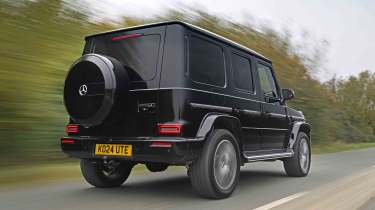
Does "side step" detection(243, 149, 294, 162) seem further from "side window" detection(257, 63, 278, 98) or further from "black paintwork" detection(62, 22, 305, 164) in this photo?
"side window" detection(257, 63, 278, 98)

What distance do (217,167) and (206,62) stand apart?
47.1 inches

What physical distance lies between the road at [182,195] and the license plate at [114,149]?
50 centimetres

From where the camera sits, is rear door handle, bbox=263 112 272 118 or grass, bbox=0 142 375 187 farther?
rear door handle, bbox=263 112 272 118

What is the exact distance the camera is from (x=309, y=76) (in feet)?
64.1

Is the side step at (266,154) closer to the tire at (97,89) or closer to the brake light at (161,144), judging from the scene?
the brake light at (161,144)

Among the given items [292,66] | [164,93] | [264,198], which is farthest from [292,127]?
[292,66]

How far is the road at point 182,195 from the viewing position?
458 cm

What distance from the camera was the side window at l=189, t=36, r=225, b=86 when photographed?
16.0 feet

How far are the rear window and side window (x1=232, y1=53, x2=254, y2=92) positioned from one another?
1.27 meters

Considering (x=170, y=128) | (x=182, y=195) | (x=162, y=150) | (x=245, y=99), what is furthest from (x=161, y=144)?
(x=245, y=99)

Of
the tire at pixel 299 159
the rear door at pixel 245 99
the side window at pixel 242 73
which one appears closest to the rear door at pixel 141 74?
the rear door at pixel 245 99

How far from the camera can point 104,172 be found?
18.9ft

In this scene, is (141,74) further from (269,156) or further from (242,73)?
(269,156)

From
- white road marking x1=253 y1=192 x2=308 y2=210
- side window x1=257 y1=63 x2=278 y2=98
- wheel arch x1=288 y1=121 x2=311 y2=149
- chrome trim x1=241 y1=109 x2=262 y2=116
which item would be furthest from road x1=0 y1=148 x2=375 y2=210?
side window x1=257 y1=63 x2=278 y2=98
